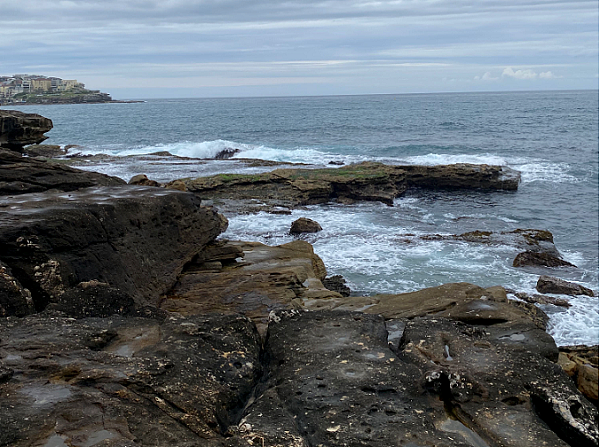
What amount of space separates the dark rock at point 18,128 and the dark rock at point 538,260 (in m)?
16.0

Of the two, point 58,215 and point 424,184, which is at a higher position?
point 58,215

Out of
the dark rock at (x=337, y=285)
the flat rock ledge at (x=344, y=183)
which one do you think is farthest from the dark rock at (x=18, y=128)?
the dark rock at (x=337, y=285)

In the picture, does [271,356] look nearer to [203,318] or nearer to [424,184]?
[203,318]

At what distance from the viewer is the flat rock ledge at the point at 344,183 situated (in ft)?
89.3

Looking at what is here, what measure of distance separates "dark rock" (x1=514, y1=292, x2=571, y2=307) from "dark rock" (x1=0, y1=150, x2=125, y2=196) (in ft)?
37.8

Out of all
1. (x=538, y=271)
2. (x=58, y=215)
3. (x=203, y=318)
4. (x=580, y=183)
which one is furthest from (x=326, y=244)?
(x=580, y=183)

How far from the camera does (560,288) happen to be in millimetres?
15297

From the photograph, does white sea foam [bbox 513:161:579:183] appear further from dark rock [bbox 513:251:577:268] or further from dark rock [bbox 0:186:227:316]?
dark rock [bbox 0:186:227:316]

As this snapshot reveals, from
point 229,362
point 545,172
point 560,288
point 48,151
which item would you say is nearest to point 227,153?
point 48,151

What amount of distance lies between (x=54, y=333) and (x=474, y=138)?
60052 mm

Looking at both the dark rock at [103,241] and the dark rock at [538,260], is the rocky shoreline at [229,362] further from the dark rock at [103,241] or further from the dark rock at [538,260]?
the dark rock at [538,260]

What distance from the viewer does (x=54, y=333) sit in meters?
5.66

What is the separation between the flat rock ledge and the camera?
27219 millimetres

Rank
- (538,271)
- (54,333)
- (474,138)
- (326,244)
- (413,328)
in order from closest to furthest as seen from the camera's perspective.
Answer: (54,333), (413,328), (538,271), (326,244), (474,138)
